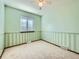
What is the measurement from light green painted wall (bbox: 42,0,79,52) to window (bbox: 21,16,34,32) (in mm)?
1290

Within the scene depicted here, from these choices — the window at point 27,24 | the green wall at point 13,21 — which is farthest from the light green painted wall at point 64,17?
the green wall at point 13,21

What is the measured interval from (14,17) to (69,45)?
3.50 m

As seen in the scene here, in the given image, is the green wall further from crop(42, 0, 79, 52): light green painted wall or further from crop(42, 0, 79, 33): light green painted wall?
crop(42, 0, 79, 33): light green painted wall

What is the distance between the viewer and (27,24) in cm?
560

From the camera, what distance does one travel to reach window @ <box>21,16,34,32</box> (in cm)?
523

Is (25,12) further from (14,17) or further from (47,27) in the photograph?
(47,27)

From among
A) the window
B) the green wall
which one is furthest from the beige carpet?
the window

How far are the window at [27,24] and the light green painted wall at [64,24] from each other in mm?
1290

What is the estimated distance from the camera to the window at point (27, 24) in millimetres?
5227

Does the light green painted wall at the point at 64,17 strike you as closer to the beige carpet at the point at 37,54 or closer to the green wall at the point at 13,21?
the beige carpet at the point at 37,54

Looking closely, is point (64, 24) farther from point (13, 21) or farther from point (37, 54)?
point (13, 21)

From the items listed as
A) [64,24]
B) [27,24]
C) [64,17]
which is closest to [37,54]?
[64,24]

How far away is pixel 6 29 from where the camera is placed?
4.19 m

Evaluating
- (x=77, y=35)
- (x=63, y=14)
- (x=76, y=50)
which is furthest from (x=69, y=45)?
(x=63, y=14)
